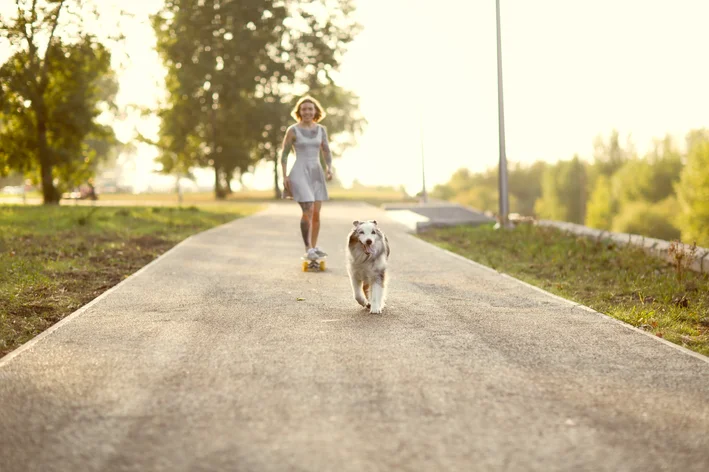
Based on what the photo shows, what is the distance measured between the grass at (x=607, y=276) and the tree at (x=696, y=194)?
3671cm

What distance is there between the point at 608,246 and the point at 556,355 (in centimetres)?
803

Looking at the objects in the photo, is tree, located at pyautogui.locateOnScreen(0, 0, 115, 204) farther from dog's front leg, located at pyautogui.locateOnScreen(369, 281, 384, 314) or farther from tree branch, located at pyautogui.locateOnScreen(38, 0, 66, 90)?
dog's front leg, located at pyautogui.locateOnScreen(369, 281, 384, 314)

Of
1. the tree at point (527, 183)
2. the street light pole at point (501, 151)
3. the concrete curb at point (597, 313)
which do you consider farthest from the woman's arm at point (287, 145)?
the tree at point (527, 183)

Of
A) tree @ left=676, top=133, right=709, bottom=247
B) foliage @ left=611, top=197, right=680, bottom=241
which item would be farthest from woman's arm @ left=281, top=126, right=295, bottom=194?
foliage @ left=611, top=197, right=680, bottom=241

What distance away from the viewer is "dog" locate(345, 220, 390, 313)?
23.9ft

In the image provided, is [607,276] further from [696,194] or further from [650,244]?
[696,194]

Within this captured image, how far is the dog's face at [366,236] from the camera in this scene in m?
7.19

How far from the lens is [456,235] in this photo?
1845 cm

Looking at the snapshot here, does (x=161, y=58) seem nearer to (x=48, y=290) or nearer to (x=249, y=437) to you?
(x=48, y=290)

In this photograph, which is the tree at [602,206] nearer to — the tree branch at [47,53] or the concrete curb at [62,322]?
the tree branch at [47,53]

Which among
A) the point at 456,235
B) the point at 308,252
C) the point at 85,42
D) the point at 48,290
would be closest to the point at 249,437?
the point at 48,290

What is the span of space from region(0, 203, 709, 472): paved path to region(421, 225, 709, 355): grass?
2.12ft

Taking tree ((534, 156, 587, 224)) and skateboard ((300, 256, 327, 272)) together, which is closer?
skateboard ((300, 256, 327, 272))

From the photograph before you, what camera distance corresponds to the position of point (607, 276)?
1074cm
